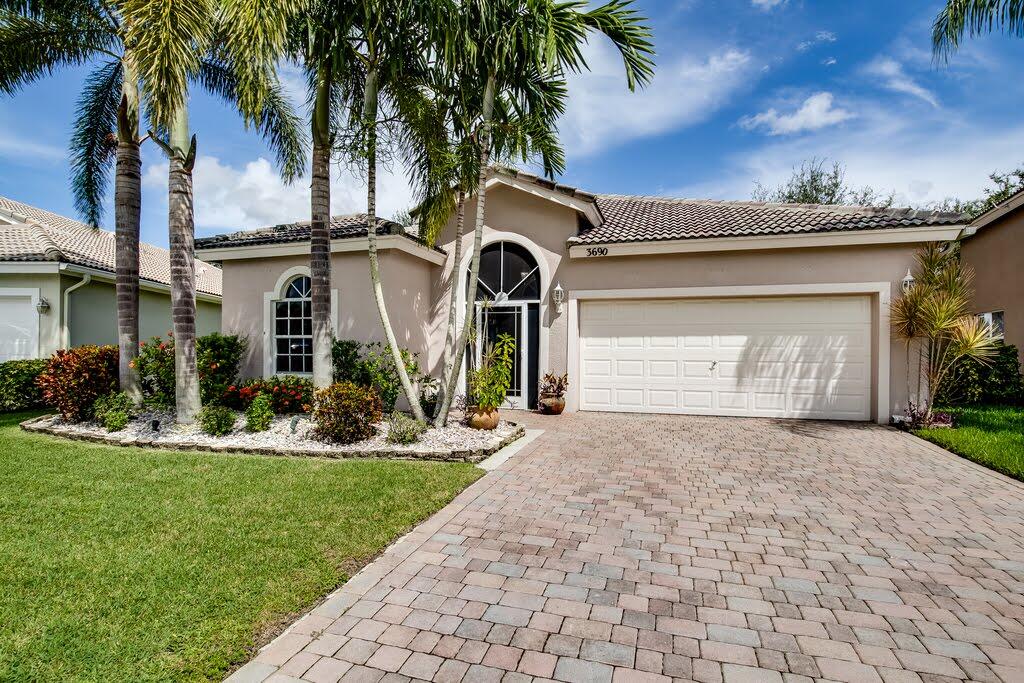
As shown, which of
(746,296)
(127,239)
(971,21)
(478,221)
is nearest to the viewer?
(478,221)

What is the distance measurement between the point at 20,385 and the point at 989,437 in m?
21.5

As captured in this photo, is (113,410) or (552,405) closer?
(113,410)

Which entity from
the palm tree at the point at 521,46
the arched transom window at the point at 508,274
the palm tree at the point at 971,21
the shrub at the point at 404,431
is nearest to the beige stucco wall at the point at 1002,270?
the palm tree at the point at 971,21

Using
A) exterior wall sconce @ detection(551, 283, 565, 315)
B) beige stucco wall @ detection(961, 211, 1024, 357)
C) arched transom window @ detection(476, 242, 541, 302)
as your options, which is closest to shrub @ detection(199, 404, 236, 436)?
arched transom window @ detection(476, 242, 541, 302)

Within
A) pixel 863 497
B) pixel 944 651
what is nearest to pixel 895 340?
pixel 863 497

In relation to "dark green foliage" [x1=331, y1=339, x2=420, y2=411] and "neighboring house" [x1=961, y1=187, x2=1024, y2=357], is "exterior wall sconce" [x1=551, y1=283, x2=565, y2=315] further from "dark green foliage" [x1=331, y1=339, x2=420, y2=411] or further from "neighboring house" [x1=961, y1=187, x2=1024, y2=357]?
"neighboring house" [x1=961, y1=187, x2=1024, y2=357]

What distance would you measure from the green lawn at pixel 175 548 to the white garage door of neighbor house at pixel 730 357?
6229mm

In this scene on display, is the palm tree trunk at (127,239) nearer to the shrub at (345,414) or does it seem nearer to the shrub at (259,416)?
the shrub at (259,416)

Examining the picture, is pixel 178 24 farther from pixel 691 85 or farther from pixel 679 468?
pixel 691 85

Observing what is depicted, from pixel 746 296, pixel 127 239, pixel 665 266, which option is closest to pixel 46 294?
pixel 127 239

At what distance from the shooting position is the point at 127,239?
9.86m

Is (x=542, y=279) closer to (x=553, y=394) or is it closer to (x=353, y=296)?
(x=553, y=394)

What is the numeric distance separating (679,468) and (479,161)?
6373 mm

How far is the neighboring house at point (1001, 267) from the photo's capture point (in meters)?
13.0
